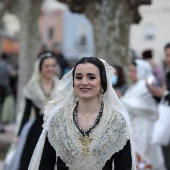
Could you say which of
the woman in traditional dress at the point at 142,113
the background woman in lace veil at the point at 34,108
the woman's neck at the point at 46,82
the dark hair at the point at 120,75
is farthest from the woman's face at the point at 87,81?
the dark hair at the point at 120,75

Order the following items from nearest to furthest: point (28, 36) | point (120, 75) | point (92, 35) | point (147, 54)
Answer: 1. point (120, 75)
2. point (147, 54)
3. point (28, 36)
4. point (92, 35)

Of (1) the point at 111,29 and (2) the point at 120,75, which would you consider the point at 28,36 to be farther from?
(2) the point at 120,75

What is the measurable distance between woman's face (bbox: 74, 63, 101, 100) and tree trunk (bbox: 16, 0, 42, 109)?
28.9 feet

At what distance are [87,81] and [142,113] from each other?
4.01m

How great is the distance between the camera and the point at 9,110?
13852 mm

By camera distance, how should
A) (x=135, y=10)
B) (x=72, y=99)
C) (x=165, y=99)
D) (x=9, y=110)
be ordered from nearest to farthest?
(x=72, y=99) → (x=165, y=99) → (x=135, y=10) → (x=9, y=110)

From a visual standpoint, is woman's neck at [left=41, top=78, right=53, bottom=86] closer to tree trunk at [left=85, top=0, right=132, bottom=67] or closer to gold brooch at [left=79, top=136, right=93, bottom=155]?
tree trunk at [left=85, top=0, right=132, bottom=67]

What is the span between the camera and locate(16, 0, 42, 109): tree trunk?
40.9 ft

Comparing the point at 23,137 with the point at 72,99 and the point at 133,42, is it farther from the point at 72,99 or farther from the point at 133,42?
the point at 133,42

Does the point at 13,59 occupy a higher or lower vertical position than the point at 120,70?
lower

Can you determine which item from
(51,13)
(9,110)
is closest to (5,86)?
(9,110)

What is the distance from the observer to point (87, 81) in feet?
11.8

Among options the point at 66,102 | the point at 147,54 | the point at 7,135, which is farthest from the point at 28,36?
the point at 66,102

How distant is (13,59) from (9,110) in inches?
764
